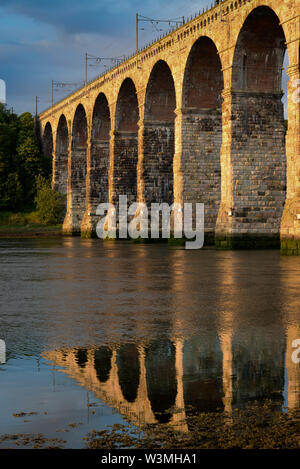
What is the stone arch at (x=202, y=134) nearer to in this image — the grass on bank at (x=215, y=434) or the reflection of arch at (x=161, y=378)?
the reflection of arch at (x=161, y=378)

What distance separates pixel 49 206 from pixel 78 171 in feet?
22.4

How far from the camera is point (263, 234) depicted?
30078 millimetres

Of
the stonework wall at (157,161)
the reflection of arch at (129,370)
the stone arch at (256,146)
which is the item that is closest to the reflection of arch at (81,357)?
the reflection of arch at (129,370)

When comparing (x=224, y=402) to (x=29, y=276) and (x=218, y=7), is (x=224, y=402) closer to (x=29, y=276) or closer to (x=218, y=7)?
(x=29, y=276)

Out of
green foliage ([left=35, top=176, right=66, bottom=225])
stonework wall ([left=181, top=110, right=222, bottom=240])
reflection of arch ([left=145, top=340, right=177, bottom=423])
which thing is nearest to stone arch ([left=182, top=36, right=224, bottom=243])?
stonework wall ([left=181, top=110, right=222, bottom=240])

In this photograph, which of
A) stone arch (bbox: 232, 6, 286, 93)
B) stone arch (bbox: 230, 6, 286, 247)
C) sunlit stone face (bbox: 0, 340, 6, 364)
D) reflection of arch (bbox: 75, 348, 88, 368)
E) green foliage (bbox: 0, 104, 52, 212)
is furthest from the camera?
green foliage (bbox: 0, 104, 52, 212)

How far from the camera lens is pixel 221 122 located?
35656 millimetres

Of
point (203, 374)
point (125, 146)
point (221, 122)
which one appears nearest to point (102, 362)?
point (203, 374)

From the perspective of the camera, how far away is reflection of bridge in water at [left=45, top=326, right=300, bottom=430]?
191 inches

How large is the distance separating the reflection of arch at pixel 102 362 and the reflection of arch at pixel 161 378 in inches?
13.2

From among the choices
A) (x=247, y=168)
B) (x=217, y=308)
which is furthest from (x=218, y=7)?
(x=217, y=308)

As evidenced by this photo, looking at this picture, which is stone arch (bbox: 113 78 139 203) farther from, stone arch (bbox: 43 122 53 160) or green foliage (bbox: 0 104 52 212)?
stone arch (bbox: 43 122 53 160)

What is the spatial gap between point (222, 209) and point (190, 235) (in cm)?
551

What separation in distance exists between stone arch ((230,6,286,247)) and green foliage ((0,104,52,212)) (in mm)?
44290
